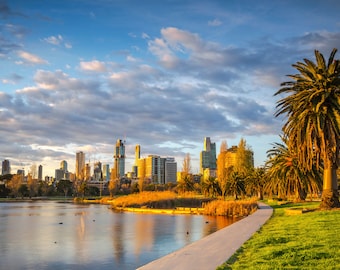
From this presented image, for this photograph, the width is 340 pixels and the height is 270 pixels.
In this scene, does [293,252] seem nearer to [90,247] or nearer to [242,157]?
[90,247]

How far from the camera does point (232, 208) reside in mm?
44500

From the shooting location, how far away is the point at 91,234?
27359 millimetres

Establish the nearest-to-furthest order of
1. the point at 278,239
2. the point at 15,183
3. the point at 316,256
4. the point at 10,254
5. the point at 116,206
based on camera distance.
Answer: the point at 316,256
the point at 278,239
the point at 10,254
the point at 116,206
the point at 15,183

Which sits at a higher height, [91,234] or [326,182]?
[326,182]

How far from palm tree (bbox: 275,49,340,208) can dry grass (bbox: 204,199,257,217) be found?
13552 mm

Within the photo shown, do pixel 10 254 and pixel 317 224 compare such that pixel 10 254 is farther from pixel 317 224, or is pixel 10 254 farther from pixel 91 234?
pixel 317 224

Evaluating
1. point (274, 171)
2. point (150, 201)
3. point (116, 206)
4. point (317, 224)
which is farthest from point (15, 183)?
point (317, 224)

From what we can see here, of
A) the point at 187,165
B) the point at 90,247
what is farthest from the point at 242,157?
the point at 90,247

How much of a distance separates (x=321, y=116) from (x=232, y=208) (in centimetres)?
2011

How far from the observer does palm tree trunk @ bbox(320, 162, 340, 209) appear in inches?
1131

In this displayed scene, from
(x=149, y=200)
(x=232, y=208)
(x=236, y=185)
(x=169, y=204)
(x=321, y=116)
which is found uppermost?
(x=321, y=116)

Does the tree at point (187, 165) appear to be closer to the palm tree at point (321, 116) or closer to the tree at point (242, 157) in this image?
the tree at point (242, 157)

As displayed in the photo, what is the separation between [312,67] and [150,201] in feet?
128

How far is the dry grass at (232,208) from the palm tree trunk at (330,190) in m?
13.2
